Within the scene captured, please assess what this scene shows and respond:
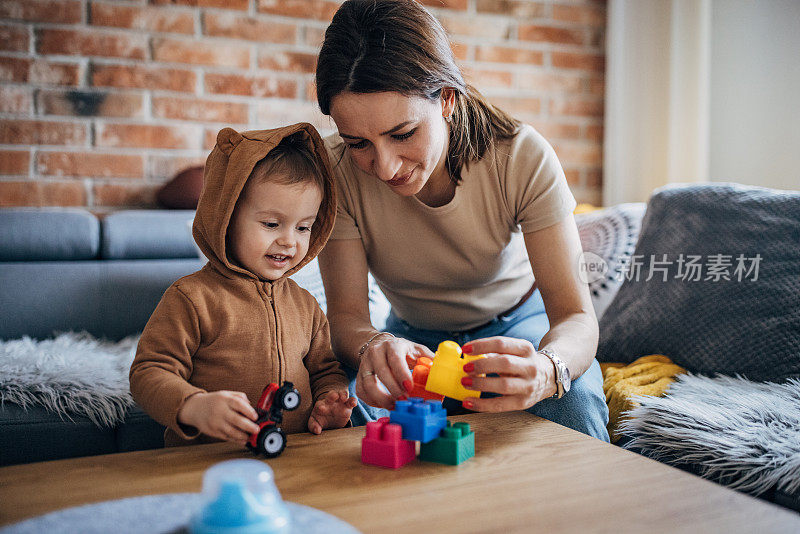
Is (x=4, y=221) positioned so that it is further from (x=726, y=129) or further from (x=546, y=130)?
(x=726, y=129)

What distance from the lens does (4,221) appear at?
1836 millimetres

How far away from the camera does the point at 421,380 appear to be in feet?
3.09

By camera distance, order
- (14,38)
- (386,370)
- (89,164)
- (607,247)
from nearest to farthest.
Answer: (386,370) → (607,247) → (14,38) → (89,164)

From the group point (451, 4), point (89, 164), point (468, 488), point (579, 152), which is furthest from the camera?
point (579, 152)

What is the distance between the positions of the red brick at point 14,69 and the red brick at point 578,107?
1.87 m

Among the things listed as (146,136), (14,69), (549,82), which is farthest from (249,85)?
(549,82)

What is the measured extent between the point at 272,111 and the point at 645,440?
1696mm

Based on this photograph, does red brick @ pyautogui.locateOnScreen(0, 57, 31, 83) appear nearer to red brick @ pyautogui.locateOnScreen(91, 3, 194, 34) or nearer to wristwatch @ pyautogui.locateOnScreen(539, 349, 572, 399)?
red brick @ pyautogui.locateOnScreen(91, 3, 194, 34)

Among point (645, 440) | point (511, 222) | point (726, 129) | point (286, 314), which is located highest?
point (726, 129)

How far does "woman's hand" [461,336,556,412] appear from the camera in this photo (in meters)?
0.89

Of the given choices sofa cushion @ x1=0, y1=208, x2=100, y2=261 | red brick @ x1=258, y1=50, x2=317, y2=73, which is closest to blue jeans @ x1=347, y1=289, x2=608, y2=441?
sofa cushion @ x1=0, y1=208, x2=100, y2=261

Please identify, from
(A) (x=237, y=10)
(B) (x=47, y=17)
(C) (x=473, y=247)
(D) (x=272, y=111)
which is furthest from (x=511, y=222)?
(B) (x=47, y=17)

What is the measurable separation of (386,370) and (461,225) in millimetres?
410

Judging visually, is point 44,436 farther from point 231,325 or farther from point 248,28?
point 248,28
